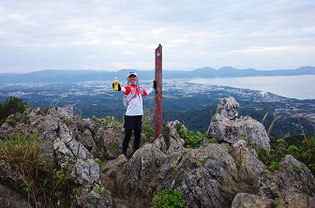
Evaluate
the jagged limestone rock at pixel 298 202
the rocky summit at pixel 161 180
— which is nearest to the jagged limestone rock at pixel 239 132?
the rocky summit at pixel 161 180

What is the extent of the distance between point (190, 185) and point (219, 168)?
81 centimetres

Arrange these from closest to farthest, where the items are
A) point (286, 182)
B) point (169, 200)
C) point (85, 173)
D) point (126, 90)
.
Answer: point (286, 182), point (169, 200), point (85, 173), point (126, 90)

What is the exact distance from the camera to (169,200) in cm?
405

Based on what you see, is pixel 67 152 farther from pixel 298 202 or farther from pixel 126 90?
pixel 298 202

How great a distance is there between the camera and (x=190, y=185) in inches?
164

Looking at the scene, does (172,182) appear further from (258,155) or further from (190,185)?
(258,155)

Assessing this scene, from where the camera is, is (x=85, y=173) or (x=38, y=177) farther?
(x=85, y=173)

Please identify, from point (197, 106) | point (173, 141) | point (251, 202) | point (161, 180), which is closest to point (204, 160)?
point (161, 180)

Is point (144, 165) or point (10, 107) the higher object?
point (10, 107)

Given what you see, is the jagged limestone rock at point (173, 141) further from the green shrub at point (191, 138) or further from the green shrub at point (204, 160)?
the green shrub at point (204, 160)

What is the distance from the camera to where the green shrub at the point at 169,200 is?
155 inches

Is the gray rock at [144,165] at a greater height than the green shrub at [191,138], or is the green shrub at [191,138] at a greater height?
the gray rock at [144,165]

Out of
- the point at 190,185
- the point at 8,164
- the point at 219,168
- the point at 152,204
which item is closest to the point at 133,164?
the point at 152,204

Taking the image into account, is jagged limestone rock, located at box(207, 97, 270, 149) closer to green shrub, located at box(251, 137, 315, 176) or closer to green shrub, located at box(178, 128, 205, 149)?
green shrub, located at box(178, 128, 205, 149)
